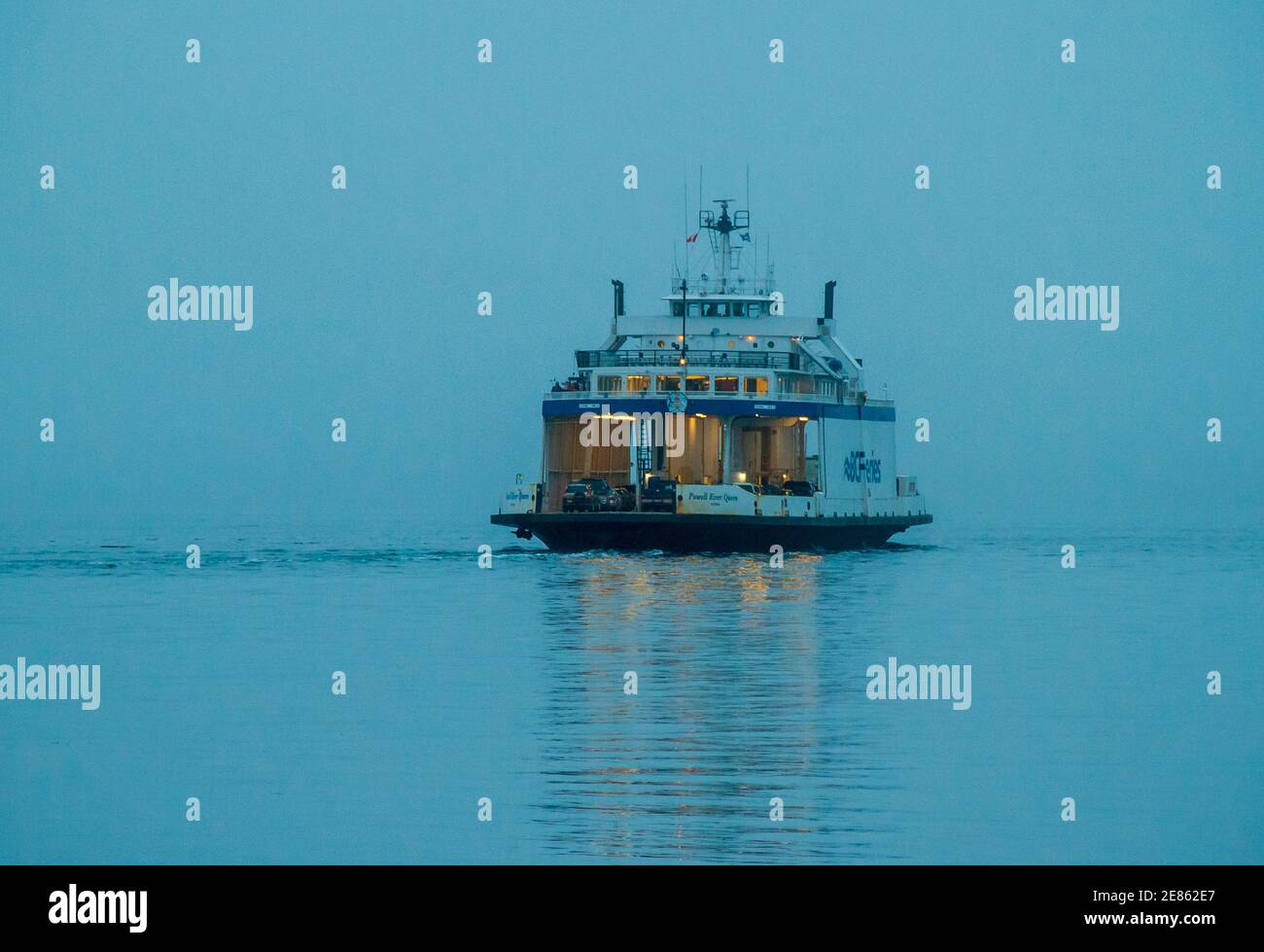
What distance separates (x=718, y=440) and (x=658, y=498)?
10607mm

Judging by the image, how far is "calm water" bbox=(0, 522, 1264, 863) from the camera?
18.7 meters

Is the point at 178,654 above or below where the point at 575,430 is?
below

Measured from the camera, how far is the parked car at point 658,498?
6272 cm

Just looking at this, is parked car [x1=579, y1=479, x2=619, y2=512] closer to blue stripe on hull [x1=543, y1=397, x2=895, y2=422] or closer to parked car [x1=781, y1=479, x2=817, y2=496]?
blue stripe on hull [x1=543, y1=397, x2=895, y2=422]

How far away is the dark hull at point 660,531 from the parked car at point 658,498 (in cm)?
120

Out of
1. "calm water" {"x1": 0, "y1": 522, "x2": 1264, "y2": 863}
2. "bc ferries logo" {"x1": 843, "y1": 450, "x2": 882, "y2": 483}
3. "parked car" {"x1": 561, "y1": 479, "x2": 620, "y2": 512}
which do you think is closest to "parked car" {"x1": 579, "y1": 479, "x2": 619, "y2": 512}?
"parked car" {"x1": 561, "y1": 479, "x2": 620, "y2": 512}

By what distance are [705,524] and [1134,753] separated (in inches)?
1504

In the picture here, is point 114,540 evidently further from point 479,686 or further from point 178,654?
point 479,686

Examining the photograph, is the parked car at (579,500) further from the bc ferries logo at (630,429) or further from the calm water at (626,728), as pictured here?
the calm water at (626,728)

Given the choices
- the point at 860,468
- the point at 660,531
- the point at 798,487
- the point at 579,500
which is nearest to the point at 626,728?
the point at 660,531

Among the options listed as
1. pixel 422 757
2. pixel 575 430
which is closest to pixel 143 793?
pixel 422 757

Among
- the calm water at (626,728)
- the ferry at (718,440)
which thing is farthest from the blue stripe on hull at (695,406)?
the calm water at (626,728)

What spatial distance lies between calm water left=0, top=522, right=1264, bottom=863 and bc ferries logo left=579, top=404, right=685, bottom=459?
13788mm

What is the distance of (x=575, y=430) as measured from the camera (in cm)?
6956
